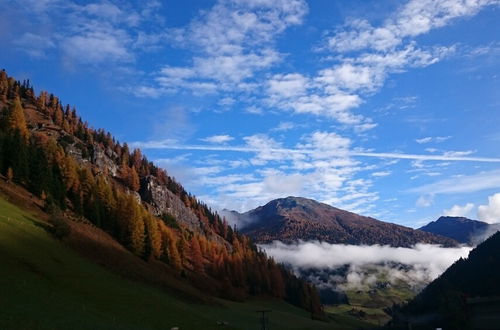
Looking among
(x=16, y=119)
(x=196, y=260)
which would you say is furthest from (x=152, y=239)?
(x=16, y=119)

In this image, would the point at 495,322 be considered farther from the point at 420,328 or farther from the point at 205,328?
the point at 205,328

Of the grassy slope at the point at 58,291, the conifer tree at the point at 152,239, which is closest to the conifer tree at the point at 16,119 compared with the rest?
the conifer tree at the point at 152,239

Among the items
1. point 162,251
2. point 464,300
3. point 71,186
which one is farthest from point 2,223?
point 464,300

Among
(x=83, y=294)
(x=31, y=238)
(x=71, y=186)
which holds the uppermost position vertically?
(x=71, y=186)

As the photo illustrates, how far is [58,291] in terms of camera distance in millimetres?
54969

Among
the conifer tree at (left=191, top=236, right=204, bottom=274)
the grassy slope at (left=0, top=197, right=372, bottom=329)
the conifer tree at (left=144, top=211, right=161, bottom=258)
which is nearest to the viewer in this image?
the grassy slope at (left=0, top=197, right=372, bottom=329)

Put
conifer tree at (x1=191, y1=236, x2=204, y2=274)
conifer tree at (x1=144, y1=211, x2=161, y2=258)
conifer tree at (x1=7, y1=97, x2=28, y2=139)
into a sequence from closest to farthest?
1. conifer tree at (x1=144, y1=211, x2=161, y2=258)
2. conifer tree at (x1=7, y1=97, x2=28, y2=139)
3. conifer tree at (x1=191, y1=236, x2=204, y2=274)

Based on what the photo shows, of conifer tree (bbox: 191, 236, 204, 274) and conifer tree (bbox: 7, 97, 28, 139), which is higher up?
conifer tree (bbox: 7, 97, 28, 139)

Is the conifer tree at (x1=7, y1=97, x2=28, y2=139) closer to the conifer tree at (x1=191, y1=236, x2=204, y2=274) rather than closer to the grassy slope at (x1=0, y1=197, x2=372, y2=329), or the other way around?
the conifer tree at (x1=191, y1=236, x2=204, y2=274)

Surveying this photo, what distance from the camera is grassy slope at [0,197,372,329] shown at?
135ft

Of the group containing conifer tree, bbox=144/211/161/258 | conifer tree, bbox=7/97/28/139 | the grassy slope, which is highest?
conifer tree, bbox=7/97/28/139

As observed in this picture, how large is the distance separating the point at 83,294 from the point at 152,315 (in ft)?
31.6

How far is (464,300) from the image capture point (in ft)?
427

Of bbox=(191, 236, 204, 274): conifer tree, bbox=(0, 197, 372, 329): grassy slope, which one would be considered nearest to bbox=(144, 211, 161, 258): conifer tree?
bbox=(191, 236, 204, 274): conifer tree
